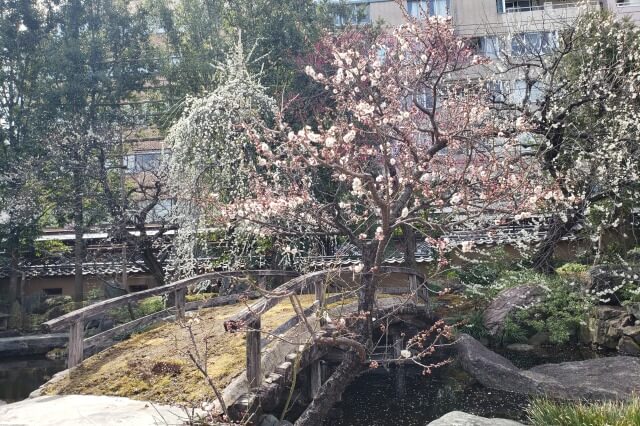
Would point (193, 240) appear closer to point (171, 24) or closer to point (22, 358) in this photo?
point (22, 358)

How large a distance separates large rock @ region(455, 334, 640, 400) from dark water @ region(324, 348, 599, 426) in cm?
24

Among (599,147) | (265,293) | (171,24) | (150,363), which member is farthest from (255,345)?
(171,24)

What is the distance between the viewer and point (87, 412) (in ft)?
18.7

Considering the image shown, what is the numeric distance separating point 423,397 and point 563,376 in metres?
2.55

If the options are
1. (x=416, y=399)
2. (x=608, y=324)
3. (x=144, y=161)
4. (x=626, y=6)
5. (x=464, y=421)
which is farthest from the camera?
(x=626, y=6)

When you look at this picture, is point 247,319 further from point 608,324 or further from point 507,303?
point 608,324

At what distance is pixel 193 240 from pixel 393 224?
23.0ft

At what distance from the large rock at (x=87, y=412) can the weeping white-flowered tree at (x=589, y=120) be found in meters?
8.78

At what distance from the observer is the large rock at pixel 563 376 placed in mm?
8891

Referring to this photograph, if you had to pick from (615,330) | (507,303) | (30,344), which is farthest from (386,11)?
(30,344)

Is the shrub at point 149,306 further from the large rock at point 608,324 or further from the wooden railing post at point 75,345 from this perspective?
the large rock at point 608,324

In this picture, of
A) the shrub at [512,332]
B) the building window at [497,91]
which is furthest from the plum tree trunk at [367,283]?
the building window at [497,91]

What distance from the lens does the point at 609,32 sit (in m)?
13.2

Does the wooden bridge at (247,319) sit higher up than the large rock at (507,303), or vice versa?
the wooden bridge at (247,319)
